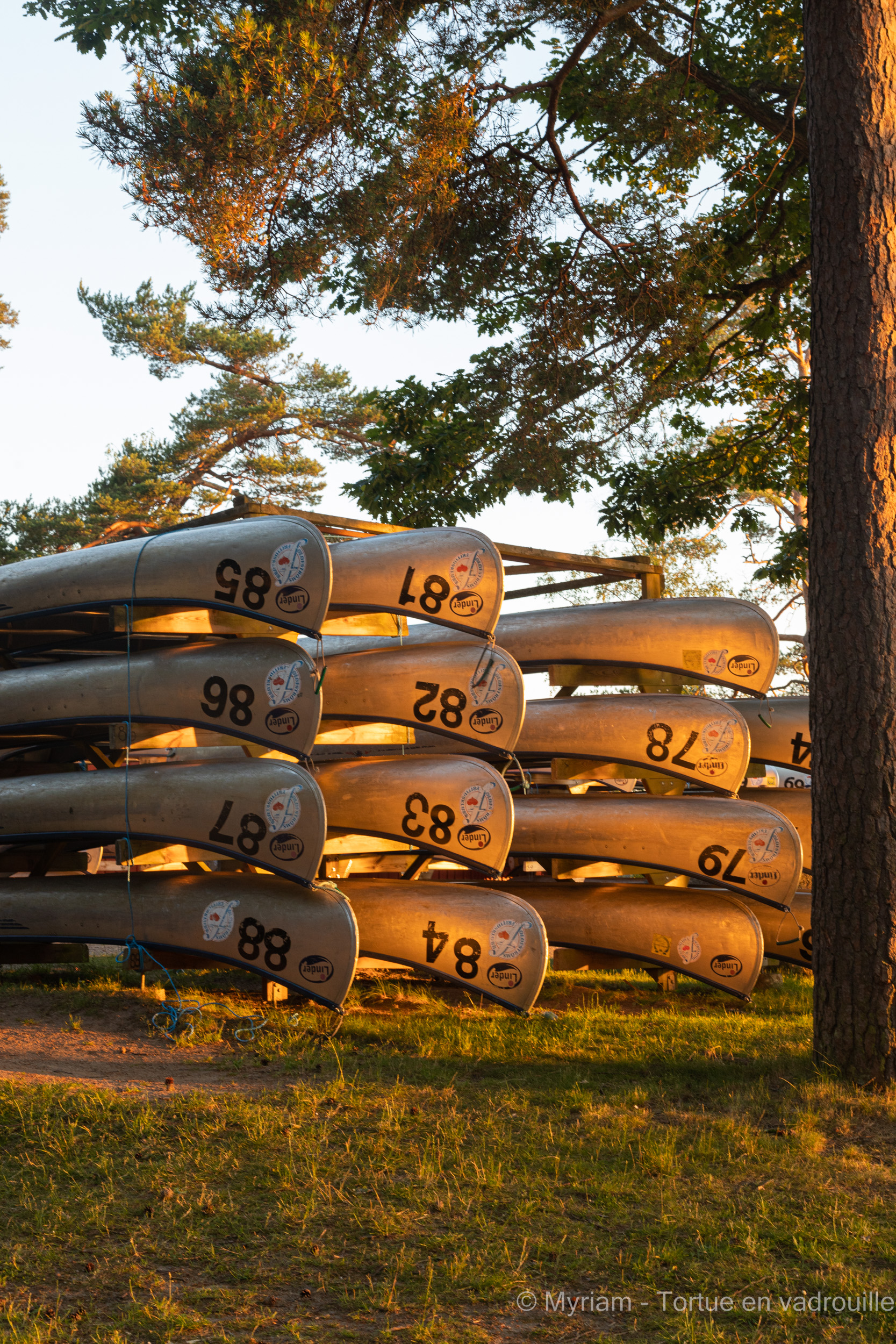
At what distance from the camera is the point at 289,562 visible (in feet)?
19.0

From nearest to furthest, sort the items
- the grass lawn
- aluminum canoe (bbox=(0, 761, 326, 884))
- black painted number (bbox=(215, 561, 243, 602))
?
the grass lawn < aluminum canoe (bbox=(0, 761, 326, 884)) < black painted number (bbox=(215, 561, 243, 602))

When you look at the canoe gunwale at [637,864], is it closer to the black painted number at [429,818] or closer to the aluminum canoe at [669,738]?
the aluminum canoe at [669,738]

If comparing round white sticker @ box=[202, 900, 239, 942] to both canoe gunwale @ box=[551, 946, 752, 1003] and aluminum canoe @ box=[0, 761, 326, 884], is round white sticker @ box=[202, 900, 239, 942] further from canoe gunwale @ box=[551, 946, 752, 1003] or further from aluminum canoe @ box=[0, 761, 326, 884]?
canoe gunwale @ box=[551, 946, 752, 1003]

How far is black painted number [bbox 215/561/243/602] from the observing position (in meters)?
5.90

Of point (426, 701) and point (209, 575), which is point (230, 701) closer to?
point (209, 575)

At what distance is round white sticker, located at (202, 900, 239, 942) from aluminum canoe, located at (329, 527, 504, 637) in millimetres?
1708

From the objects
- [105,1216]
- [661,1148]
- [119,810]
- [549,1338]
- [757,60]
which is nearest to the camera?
[549,1338]

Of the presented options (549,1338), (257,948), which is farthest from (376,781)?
(549,1338)

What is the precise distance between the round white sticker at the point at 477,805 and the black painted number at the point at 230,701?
4.02ft

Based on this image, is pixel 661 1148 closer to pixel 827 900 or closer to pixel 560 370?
pixel 827 900

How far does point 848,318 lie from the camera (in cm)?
509

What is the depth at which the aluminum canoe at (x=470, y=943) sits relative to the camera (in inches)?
236

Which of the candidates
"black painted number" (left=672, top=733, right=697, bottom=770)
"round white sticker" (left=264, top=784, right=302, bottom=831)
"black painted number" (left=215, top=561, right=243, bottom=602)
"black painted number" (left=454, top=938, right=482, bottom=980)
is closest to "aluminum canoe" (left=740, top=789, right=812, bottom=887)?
"black painted number" (left=672, top=733, right=697, bottom=770)

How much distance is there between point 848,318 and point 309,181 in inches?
168
